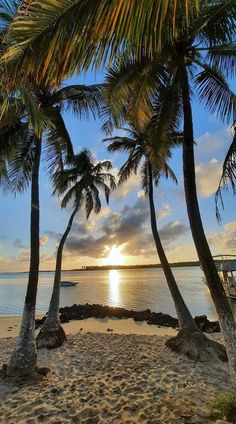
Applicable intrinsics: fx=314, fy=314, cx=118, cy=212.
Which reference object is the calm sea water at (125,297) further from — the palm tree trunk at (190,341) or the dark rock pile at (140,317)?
the palm tree trunk at (190,341)

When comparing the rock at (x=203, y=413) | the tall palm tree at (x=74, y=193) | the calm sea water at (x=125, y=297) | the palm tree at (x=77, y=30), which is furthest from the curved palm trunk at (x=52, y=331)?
the calm sea water at (x=125, y=297)

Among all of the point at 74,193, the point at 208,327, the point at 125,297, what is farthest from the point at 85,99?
the point at 125,297

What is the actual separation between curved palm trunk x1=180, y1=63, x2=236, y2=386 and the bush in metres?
0.35

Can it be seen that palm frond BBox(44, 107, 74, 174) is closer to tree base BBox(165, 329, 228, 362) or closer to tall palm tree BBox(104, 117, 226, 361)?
tall palm tree BBox(104, 117, 226, 361)

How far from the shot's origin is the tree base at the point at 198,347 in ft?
30.0

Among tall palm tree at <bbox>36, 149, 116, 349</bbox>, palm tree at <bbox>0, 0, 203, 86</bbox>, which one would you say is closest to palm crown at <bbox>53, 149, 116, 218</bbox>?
tall palm tree at <bbox>36, 149, 116, 349</bbox>

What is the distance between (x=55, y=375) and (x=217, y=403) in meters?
4.39

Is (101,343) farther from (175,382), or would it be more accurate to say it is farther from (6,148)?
(6,148)

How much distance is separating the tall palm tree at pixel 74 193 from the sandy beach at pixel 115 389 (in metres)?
1.26

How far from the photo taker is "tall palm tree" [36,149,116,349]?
12.1 meters

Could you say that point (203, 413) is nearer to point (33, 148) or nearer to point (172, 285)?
point (172, 285)

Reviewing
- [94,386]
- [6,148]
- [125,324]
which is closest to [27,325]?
[94,386]

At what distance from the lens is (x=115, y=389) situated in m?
6.99

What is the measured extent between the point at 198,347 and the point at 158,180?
7.33 meters
